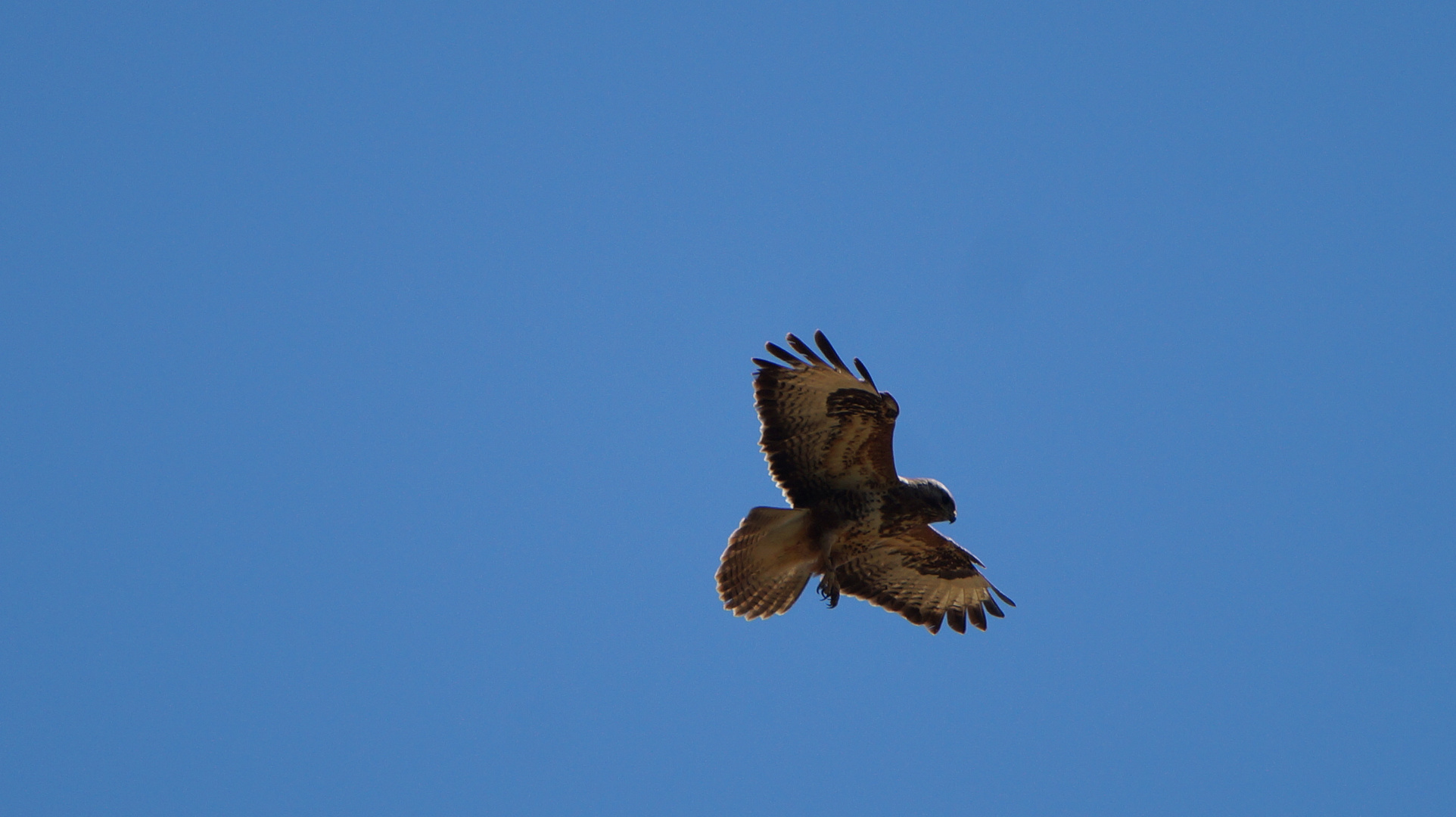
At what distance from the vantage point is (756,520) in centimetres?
899

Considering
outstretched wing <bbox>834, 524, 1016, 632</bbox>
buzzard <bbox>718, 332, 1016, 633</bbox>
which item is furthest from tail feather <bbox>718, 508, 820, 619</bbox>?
outstretched wing <bbox>834, 524, 1016, 632</bbox>

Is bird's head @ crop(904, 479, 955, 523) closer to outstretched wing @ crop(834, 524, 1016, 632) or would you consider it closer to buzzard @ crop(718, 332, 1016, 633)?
buzzard @ crop(718, 332, 1016, 633)

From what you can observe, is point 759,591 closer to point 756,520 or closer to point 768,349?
point 756,520

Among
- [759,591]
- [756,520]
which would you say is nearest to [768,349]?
[756,520]

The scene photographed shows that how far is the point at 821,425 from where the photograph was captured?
887 cm

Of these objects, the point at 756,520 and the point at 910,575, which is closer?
the point at 756,520

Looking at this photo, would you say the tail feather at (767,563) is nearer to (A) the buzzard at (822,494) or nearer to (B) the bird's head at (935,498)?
(A) the buzzard at (822,494)

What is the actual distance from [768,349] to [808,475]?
968 millimetres

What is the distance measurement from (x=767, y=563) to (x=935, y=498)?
128 cm

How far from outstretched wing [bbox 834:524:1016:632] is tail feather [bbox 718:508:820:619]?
24.8 inches

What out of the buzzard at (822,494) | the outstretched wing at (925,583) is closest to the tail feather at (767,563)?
the buzzard at (822,494)

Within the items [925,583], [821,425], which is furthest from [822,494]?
[925,583]

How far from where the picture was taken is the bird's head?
359 inches

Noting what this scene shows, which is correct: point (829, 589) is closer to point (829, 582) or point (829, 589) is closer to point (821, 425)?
point (829, 582)
